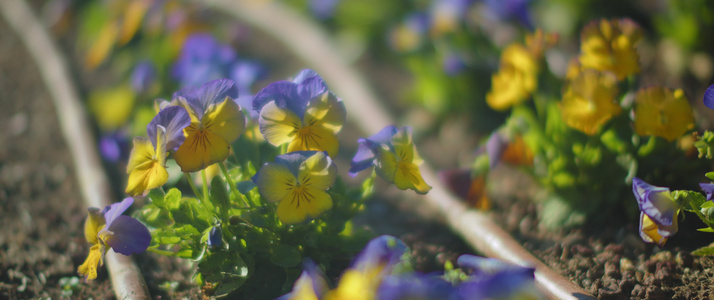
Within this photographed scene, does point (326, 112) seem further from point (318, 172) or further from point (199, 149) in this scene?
point (199, 149)

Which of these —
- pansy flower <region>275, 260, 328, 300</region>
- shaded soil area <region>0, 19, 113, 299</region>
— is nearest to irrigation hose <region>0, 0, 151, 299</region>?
A: shaded soil area <region>0, 19, 113, 299</region>

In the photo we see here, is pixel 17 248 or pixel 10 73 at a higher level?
pixel 10 73

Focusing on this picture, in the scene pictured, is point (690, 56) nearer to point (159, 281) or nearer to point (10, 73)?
point (159, 281)

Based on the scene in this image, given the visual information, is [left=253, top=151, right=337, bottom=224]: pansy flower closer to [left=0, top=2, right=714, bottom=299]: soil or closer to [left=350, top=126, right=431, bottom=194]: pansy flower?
[left=350, top=126, right=431, bottom=194]: pansy flower

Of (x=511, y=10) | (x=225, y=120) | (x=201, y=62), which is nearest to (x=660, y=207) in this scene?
(x=225, y=120)

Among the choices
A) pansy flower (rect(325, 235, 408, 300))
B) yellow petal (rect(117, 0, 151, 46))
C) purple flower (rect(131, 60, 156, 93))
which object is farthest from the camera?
yellow petal (rect(117, 0, 151, 46))

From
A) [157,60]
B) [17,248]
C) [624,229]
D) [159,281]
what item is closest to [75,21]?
[157,60]
